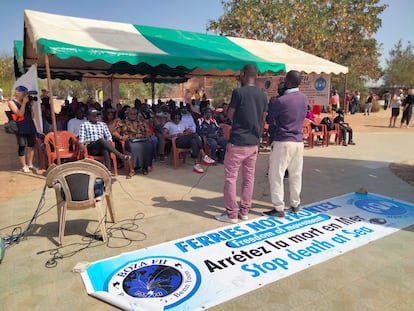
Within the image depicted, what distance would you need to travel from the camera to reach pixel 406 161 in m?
7.39

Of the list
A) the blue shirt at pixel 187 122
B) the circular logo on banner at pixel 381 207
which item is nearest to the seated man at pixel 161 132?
the blue shirt at pixel 187 122

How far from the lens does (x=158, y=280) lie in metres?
2.77

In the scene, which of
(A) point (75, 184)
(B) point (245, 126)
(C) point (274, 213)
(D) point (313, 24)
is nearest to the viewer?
(A) point (75, 184)

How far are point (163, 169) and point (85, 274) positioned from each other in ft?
12.9

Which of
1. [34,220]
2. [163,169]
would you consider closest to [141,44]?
[163,169]

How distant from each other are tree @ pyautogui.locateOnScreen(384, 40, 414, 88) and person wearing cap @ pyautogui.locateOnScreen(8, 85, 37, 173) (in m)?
39.2

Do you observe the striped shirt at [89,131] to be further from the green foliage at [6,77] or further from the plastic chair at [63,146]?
the green foliage at [6,77]

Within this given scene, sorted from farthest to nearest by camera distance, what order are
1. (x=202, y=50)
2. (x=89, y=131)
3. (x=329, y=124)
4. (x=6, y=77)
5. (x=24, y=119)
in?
(x=6, y=77), (x=329, y=124), (x=202, y=50), (x=24, y=119), (x=89, y=131)

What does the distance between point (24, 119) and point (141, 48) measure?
2.52m

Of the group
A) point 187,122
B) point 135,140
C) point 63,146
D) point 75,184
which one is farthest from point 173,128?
point 75,184

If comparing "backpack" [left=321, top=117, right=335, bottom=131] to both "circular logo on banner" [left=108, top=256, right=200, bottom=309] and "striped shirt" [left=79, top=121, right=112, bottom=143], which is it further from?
"circular logo on banner" [left=108, top=256, right=200, bottom=309]

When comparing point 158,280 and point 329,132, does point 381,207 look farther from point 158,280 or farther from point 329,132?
point 329,132

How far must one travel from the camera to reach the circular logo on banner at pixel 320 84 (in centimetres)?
981

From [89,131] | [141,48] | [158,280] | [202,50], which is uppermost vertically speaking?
[202,50]
